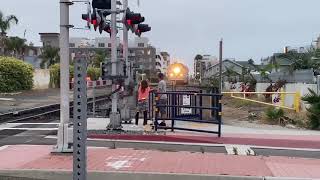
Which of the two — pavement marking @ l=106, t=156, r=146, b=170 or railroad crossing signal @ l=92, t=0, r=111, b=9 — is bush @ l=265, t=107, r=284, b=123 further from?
pavement marking @ l=106, t=156, r=146, b=170

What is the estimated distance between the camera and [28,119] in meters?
21.9

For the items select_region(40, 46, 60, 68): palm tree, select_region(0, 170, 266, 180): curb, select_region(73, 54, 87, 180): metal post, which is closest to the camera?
select_region(73, 54, 87, 180): metal post

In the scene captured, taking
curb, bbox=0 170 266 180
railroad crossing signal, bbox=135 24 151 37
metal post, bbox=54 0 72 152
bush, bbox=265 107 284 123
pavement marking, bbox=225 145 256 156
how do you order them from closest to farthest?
curb, bbox=0 170 266 180 < metal post, bbox=54 0 72 152 < pavement marking, bbox=225 145 256 156 < railroad crossing signal, bbox=135 24 151 37 < bush, bbox=265 107 284 123

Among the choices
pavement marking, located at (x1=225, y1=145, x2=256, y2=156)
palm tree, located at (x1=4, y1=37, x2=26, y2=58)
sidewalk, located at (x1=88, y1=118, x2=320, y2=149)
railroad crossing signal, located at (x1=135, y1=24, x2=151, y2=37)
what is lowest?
pavement marking, located at (x1=225, y1=145, x2=256, y2=156)

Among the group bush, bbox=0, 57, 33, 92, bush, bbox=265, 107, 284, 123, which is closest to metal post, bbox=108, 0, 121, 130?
bush, bbox=265, 107, 284, 123

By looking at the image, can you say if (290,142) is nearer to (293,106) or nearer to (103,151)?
(103,151)

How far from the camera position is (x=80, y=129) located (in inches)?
181

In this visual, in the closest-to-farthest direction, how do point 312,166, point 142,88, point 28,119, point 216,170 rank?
point 216,170
point 312,166
point 142,88
point 28,119

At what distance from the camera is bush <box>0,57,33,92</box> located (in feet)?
141

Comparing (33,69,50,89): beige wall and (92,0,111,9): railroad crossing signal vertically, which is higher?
(92,0,111,9): railroad crossing signal

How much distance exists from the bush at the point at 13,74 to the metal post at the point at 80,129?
129 ft

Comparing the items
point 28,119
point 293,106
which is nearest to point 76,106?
point 28,119

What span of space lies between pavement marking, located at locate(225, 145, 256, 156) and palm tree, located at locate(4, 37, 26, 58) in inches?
3247

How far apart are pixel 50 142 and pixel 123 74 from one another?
101 inches
